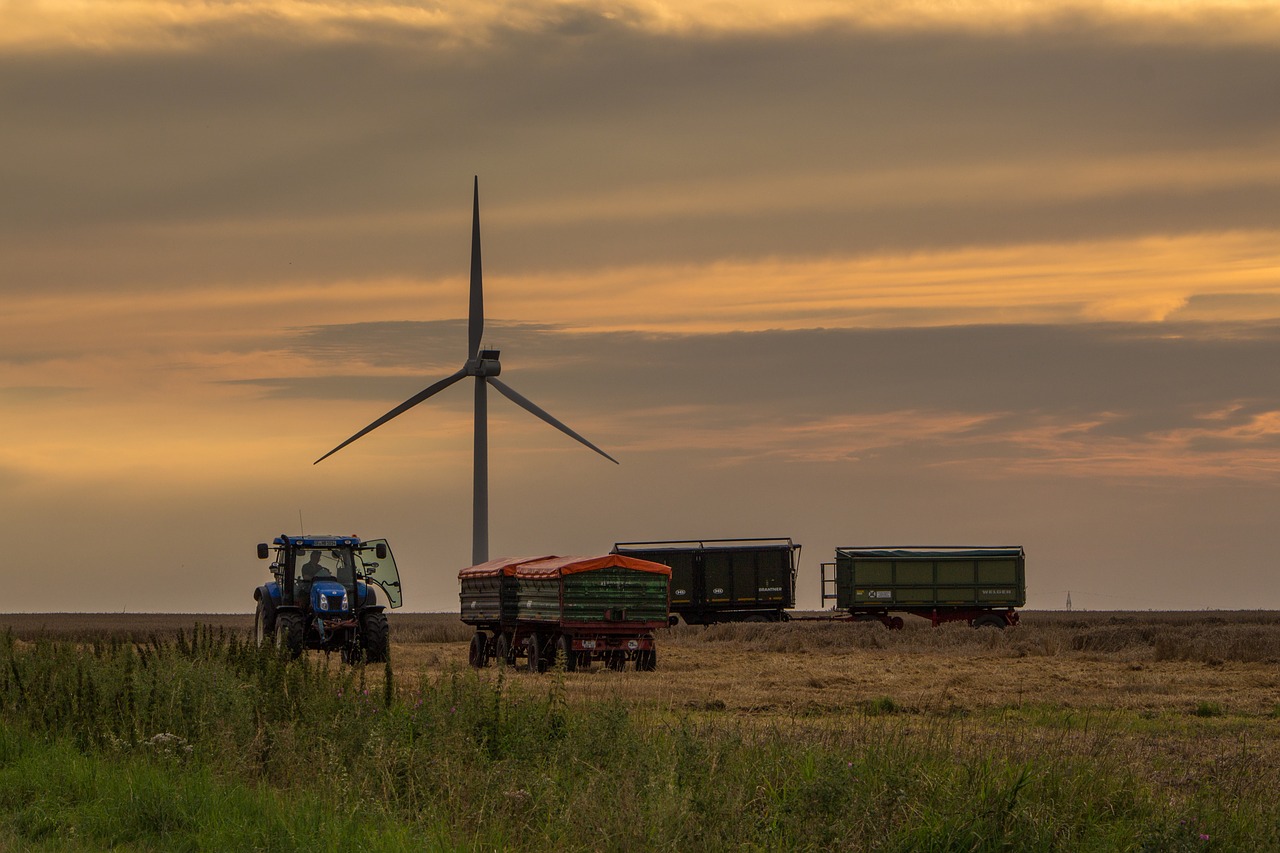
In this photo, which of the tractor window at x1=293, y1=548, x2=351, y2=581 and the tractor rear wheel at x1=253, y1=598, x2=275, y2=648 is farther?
the tractor rear wheel at x1=253, y1=598, x2=275, y2=648

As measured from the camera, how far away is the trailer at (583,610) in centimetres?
2895

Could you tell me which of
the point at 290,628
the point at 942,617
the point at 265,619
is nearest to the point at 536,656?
the point at 290,628

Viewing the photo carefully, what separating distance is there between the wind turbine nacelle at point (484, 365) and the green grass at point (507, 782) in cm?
3439

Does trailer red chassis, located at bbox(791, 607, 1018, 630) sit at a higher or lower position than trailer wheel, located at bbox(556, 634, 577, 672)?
lower

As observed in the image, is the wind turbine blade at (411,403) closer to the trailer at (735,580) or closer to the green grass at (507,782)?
the trailer at (735,580)

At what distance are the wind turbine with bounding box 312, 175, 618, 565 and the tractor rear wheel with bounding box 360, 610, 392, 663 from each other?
1667 centimetres

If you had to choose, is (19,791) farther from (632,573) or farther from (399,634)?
(399,634)

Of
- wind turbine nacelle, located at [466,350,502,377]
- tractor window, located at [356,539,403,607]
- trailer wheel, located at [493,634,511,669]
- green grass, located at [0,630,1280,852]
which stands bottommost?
trailer wheel, located at [493,634,511,669]

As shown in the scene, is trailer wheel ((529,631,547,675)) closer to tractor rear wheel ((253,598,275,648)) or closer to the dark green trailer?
tractor rear wheel ((253,598,275,648))

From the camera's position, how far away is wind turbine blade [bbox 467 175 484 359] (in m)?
49.1

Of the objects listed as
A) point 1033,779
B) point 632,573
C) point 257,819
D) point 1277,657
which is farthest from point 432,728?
point 1277,657

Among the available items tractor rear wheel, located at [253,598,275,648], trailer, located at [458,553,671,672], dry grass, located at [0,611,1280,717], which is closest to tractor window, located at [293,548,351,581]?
tractor rear wheel, located at [253,598,275,648]

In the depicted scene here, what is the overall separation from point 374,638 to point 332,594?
160 cm

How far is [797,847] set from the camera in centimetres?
945
